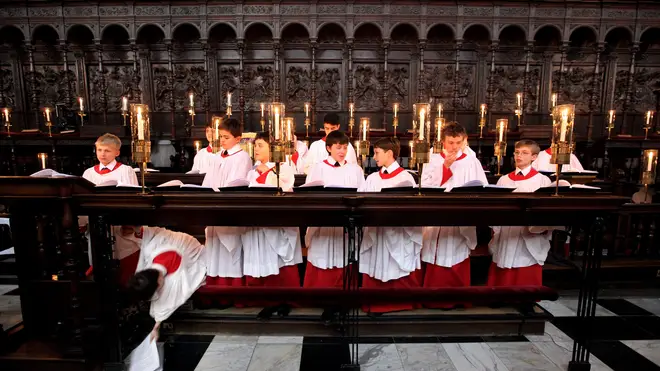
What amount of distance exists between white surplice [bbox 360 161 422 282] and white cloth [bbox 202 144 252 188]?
2063 millimetres

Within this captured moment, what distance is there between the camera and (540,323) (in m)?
3.78

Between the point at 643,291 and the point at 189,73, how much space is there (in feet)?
40.2

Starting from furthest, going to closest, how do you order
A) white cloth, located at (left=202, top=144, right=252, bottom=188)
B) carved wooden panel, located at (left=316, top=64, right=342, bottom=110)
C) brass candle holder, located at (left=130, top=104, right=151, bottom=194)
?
carved wooden panel, located at (left=316, top=64, right=342, bottom=110), white cloth, located at (left=202, top=144, right=252, bottom=188), brass candle holder, located at (left=130, top=104, right=151, bottom=194)

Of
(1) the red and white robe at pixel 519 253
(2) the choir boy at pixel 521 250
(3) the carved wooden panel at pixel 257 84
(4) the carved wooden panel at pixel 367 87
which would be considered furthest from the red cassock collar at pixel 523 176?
(3) the carved wooden panel at pixel 257 84

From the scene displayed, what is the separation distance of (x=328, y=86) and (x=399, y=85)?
2.30 m

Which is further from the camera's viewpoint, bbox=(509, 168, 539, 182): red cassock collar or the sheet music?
bbox=(509, 168, 539, 182): red cassock collar

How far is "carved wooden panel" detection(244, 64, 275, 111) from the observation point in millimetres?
11781

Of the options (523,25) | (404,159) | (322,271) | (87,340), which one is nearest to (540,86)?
(523,25)

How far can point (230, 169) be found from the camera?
4.89m

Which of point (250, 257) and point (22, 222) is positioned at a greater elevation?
point (22, 222)

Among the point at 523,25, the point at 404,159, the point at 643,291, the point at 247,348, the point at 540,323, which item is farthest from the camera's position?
the point at 404,159

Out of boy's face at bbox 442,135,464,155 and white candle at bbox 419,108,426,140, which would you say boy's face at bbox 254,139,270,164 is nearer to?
white candle at bbox 419,108,426,140

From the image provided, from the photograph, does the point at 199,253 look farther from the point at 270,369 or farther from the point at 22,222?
the point at 22,222

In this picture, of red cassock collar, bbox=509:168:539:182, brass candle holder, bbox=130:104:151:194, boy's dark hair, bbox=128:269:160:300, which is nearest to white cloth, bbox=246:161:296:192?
brass candle holder, bbox=130:104:151:194
